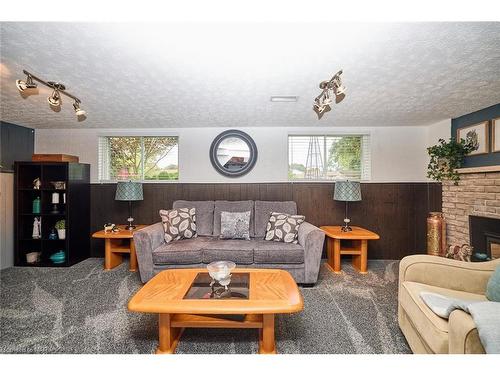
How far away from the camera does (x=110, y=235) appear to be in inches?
125

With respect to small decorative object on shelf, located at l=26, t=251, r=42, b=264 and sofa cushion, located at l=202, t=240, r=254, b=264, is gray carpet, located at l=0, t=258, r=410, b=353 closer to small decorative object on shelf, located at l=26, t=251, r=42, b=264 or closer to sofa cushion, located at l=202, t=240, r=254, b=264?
small decorative object on shelf, located at l=26, t=251, r=42, b=264

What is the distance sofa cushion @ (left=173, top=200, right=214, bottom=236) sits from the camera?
3.36 m

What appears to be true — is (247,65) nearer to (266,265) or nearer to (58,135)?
(266,265)

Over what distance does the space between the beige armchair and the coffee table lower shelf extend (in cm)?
91

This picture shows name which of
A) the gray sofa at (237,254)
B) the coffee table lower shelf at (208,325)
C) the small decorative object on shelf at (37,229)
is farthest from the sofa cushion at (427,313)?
→ the small decorative object on shelf at (37,229)

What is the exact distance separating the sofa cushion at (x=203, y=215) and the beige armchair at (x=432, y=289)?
237cm

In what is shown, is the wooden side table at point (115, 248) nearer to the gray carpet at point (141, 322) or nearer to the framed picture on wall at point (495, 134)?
the gray carpet at point (141, 322)

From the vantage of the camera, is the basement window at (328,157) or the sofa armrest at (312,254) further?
the basement window at (328,157)

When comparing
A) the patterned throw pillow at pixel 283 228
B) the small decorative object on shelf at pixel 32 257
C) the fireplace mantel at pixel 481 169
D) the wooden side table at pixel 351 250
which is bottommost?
the small decorative object on shelf at pixel 32 257

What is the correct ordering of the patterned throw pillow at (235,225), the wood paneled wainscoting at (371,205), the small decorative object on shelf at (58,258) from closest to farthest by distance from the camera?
the patterned throw pillow at (235,225) < the small decorative object on shelf at (58,258) < the wood paneled wainscoting at (371,205)

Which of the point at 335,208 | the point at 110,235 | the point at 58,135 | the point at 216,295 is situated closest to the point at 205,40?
the point at 216,295

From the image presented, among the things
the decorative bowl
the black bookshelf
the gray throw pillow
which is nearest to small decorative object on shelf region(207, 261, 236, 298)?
the decorative bowl

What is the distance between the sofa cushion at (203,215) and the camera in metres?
3.36
